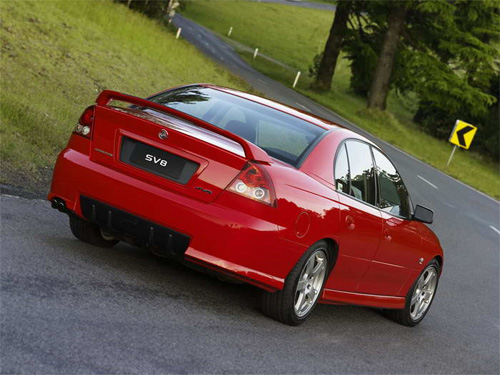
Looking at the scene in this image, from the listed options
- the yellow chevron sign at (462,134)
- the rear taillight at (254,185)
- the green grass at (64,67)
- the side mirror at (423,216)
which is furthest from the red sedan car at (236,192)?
the yellow chevron sign at (462,134)

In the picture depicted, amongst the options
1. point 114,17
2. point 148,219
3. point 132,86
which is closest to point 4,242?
point 148,219

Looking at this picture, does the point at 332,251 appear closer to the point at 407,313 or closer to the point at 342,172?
the point at 342,172

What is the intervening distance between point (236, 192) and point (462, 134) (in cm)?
3251

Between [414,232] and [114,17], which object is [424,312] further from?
[114,17]

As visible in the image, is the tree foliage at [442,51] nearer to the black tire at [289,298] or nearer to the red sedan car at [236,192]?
the red sedan car at [236,192]

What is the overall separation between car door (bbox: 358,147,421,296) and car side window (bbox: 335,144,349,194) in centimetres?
69

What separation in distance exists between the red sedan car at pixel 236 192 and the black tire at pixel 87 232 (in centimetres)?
1

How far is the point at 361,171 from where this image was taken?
7.72 m

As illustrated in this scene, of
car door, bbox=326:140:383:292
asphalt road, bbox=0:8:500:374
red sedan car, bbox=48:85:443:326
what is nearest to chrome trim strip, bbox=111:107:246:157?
red sedan car, bbox=48:85:443:326

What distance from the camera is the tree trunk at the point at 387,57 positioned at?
146 feet

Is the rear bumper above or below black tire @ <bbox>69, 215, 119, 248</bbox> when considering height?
above

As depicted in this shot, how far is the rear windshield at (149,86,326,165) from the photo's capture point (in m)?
7.09

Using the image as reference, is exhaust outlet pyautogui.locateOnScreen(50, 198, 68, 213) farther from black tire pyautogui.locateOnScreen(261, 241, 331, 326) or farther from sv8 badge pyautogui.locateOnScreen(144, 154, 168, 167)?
black tire pyautogui.locateOnScreen(261, 241, 331, 326)

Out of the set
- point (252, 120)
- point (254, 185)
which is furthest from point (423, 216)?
point (254, 185)
